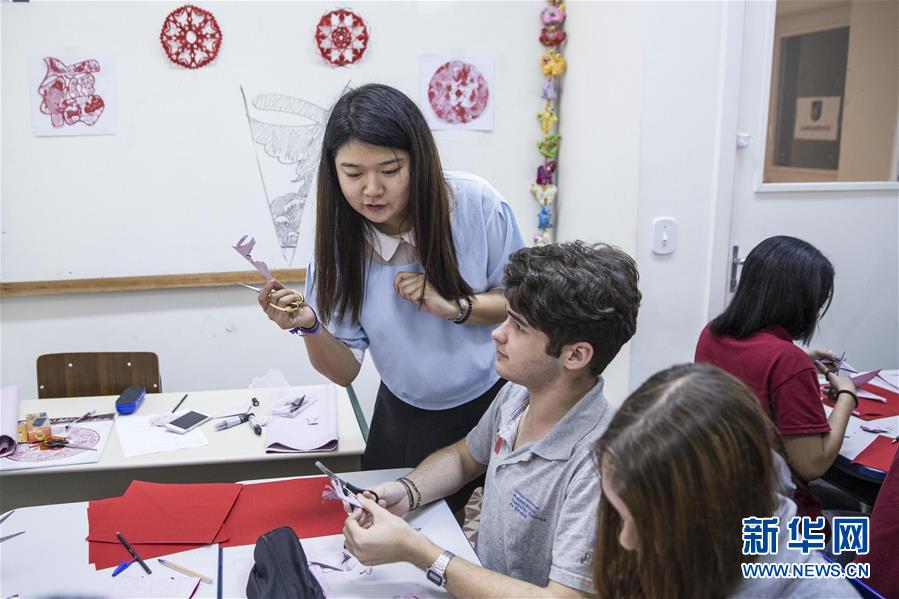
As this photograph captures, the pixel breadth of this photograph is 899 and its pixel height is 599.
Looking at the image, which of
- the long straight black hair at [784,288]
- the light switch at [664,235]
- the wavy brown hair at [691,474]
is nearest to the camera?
the wavy brown hair at [691,474]

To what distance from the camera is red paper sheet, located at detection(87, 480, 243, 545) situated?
1349 millimetres

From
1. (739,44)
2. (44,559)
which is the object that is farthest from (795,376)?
(44,559)

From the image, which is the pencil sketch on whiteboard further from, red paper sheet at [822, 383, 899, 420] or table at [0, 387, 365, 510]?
red paper sheet at [822, 383, 899, 420]

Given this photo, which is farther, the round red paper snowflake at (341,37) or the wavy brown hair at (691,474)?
the round red paper snowflake at (341,37)

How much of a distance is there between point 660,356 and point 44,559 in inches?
85.0

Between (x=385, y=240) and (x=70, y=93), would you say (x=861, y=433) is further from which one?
(x=70, y=93)

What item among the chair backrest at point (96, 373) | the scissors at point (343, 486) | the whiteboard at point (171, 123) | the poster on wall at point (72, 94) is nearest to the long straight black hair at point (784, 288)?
the scissors at point (343, 486)

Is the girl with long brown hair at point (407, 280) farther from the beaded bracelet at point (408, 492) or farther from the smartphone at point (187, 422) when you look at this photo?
the smartphone at point (187, 422)

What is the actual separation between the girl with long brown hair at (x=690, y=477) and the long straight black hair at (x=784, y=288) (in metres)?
0.98

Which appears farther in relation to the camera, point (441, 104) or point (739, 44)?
point (441, 104)

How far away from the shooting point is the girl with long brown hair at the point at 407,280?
4.77 feet

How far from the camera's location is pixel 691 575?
0.80 m

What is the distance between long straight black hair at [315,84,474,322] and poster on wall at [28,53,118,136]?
1.76m

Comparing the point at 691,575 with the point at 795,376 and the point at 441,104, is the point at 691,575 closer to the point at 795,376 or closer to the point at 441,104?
the point at 795,376
